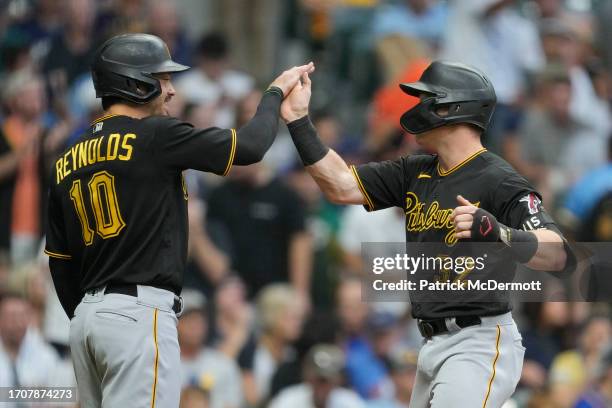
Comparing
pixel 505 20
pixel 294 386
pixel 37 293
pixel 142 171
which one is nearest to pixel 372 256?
pixel 142 171

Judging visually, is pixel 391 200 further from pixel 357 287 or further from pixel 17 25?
pixel 17 25

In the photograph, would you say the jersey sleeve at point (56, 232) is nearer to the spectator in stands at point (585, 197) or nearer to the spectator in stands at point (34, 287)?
the spectator in stands at point (34, 287)

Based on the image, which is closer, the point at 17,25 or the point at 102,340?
the point at 102,340

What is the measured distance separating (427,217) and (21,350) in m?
3.70

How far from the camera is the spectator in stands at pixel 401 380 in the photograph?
9.11 meters

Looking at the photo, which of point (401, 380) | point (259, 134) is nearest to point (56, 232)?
point (259, 134)

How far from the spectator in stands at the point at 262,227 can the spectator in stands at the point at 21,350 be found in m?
1.90

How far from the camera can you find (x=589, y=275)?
6422 millimetres

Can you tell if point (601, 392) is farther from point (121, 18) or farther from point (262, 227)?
point (121, 18)

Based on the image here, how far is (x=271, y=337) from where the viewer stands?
981cm

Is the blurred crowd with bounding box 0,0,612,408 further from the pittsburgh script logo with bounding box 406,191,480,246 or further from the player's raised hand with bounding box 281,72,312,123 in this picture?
the pittsburgh script logo with bounding box 406,191,480,246

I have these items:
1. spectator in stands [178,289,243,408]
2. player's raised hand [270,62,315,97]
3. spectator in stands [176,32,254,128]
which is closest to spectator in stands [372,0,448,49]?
spectator in stands [176,32,254,128]

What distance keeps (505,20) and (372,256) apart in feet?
17.5

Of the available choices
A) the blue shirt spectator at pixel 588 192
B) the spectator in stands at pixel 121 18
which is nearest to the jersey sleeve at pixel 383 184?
the blue shirt spectator at pixel 588 192
